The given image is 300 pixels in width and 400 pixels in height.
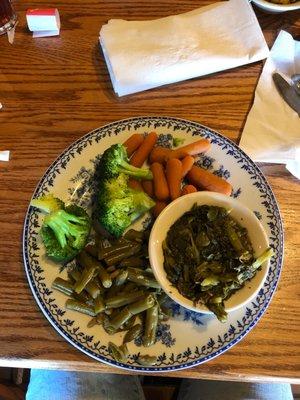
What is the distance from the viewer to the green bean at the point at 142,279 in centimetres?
97

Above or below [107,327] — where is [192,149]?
above

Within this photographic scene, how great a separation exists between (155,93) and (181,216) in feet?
1.35

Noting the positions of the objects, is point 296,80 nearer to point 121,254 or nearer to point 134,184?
point 134,184

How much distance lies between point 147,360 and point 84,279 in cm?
21

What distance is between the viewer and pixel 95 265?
99 cm

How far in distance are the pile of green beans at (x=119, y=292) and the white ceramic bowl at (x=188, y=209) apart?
4cm

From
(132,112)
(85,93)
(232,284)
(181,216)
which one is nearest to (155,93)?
(132,112)

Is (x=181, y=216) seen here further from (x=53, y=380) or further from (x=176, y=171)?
(x=53, y=380)

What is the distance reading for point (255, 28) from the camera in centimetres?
130

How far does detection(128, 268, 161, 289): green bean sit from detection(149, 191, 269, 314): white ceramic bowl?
3cm

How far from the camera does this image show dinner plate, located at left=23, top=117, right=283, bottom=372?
0.93 metres

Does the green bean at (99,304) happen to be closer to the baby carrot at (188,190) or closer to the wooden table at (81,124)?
the wooden table at (81,124)

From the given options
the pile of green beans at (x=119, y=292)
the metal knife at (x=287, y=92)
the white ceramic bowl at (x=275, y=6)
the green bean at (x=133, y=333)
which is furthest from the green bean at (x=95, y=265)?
the white ceramic bowl at (x=275, y=6)

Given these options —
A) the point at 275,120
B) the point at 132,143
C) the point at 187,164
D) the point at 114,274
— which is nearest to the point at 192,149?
the point at 187,164
